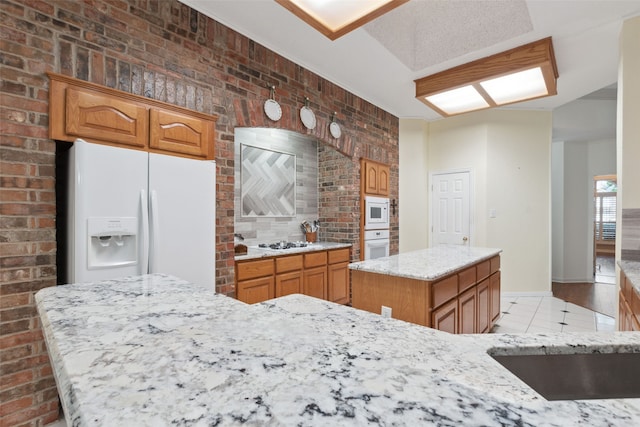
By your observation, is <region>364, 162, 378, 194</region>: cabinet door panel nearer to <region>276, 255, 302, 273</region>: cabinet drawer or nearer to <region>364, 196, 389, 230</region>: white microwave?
<region>364, 196, 389, 230</region>: white microwave

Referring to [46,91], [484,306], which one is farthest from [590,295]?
[46,91]

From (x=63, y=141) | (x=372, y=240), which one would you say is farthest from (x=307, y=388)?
(x=372, y=240)

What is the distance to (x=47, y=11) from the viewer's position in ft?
6.27

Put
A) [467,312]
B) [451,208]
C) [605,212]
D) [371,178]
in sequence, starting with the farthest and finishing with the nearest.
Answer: [605,212]
[451,208]
[371,178]
[467,312]

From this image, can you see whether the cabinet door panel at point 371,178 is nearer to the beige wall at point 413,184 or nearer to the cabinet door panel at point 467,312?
the beige wall at point 413,184

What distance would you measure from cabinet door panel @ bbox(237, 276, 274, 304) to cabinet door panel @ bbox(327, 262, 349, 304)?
38.7 inches

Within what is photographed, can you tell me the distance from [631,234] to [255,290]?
3.26 m

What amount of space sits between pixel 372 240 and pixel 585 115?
14.1 feet

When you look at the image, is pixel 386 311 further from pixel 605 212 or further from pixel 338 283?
pixel 605 212

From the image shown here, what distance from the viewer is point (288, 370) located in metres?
0.58

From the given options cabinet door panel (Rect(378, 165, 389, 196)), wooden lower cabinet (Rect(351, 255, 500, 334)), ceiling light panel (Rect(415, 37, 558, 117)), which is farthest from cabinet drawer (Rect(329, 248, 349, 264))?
ceiling light panel (Rect(415, 37, 558, 117))

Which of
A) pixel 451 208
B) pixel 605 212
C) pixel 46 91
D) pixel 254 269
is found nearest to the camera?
pixel 46 91

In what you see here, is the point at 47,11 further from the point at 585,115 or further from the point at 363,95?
the point at 585,115

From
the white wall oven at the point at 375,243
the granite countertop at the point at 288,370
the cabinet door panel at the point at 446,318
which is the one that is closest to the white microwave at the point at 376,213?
the white wall oven at the point at 375,243
